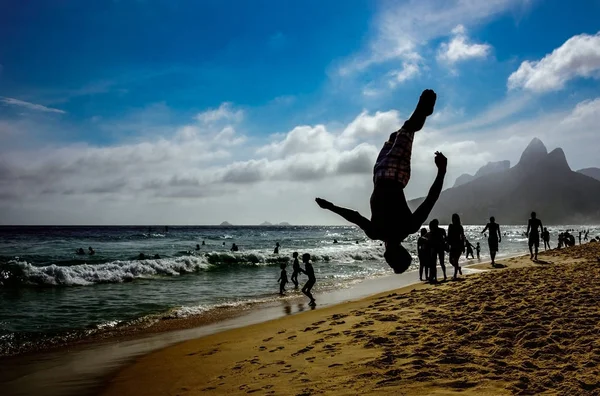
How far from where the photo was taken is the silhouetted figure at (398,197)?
12.1ft

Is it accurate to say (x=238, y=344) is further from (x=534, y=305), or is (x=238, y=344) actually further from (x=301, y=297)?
(x=301, y=297)

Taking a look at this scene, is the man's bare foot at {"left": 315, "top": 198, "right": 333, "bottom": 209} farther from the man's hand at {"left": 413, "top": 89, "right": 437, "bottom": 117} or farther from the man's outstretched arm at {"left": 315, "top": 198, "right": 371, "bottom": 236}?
the man's hand at {"left": 413, "top": 89, "right": 437, "bottom": 117}

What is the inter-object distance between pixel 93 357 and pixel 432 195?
8.25 metres

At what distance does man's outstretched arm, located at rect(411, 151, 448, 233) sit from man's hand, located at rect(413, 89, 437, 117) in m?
0.41

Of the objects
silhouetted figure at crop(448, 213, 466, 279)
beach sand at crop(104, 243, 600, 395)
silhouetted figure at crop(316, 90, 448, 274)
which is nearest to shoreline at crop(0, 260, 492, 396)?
beach sand at crop(104, 243, 600, 395)

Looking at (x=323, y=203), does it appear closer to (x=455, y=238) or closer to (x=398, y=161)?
(x=398, y=161)

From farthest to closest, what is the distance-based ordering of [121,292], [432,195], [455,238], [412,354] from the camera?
[121,292] → [455,238] → [412,354] → [432,195]

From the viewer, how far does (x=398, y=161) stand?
12.4ft

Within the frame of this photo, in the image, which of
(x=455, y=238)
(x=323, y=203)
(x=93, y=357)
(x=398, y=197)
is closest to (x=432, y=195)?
(x=398, y=197)

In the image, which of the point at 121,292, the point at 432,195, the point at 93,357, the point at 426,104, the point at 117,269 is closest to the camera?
the point at 432,195

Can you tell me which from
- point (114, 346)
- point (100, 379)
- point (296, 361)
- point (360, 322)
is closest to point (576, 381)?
point (296, 361)

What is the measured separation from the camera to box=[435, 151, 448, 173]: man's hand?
3.82 meters

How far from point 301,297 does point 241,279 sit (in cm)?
804

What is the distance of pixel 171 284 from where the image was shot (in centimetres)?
2147
